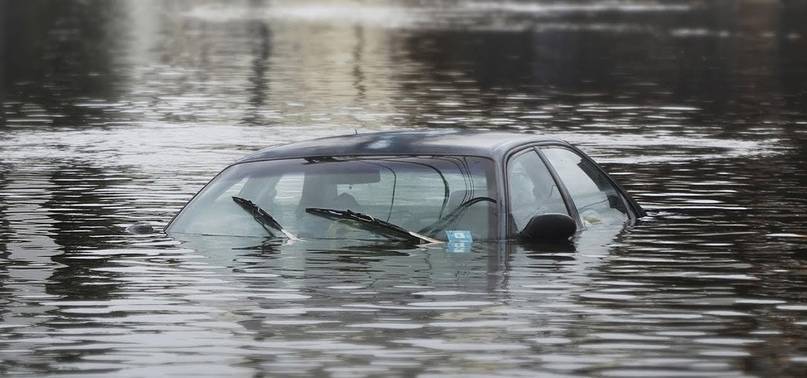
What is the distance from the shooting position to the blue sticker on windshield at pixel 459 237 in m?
14.5

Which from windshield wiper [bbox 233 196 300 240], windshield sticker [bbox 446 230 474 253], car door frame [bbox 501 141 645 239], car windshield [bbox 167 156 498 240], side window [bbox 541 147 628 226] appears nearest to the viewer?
windshield sticker [bbox 446 230 474 253]

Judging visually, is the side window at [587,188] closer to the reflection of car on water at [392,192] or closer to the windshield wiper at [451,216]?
the reflection of car on water at [392,192]

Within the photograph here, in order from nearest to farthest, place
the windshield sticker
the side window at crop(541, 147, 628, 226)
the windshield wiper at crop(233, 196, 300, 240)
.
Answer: the windshield sticker < the windshield wiper at crop(233, 196, 300, 240) < the side window at crop(541, 147, 628, 226)

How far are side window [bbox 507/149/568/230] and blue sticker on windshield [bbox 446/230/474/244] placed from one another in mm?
324

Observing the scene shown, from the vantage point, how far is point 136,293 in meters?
13.3

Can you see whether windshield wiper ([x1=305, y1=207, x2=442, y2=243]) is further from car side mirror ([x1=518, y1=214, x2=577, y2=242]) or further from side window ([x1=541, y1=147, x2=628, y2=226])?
side window ([x1=541, y1=147, x2=628, y2=226])

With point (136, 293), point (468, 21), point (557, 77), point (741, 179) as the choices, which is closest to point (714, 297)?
point (136, 293)

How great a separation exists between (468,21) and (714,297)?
78.6 meters

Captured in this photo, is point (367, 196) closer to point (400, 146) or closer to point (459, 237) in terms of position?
point (400, 146)

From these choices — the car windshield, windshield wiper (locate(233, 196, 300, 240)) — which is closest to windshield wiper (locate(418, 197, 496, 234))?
the car windshield

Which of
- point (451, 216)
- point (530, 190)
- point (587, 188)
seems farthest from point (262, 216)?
point (587, 188)

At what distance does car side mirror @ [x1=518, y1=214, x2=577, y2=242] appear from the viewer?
14719mm

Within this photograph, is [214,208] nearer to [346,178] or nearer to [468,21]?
[346,178]

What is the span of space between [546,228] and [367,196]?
1070mm
